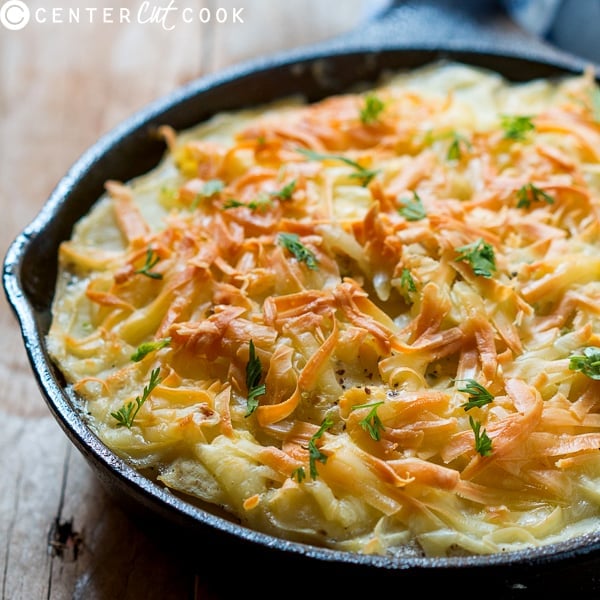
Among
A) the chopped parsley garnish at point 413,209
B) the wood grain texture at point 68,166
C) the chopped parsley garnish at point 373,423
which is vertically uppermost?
the chopped parsley garnish at point 413,209

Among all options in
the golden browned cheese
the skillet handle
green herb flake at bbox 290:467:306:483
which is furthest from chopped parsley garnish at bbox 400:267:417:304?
the skillet handle

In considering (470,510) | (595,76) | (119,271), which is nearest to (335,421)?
(470,510)

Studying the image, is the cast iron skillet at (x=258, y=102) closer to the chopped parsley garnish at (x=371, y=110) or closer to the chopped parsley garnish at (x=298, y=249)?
the chopped parsley garnish at (x=371, y=110)

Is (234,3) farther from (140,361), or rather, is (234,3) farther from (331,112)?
(140,361)

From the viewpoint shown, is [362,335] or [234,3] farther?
[234,3]

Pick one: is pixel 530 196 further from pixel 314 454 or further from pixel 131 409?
pixel 131 409

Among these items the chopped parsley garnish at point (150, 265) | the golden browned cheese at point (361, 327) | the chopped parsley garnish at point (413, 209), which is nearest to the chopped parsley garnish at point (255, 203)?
the golden browned cheese at point (361, 327)
